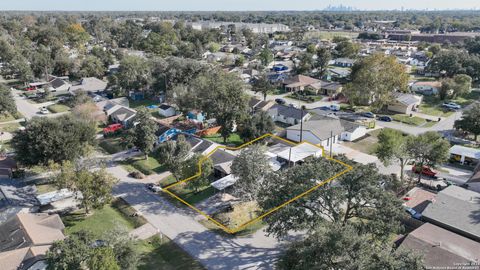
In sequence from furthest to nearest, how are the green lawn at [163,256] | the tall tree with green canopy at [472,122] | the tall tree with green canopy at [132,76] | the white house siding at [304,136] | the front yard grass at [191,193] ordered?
the tall tree with green canopy at [132,76]
the tall tree with green canopy at [472,122]
the white house siding at [304,136]
the front yard grass at [191,193]
the green lawn at [163,256]

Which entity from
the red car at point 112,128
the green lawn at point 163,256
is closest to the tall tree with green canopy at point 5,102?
the red car at point 112,128

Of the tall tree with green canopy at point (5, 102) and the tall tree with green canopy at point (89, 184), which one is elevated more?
the tall tree with green canopy at point (5, 102)

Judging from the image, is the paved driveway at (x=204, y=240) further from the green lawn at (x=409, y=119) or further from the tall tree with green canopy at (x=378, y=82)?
the tall tree with green canopy at (x=378, y=82)

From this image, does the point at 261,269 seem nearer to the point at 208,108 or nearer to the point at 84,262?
the point at 84,262

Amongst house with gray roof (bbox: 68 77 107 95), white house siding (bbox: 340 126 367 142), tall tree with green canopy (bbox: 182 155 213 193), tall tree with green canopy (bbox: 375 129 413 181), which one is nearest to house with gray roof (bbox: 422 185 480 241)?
tall tree with green canopy (bbox: 375 129 413 181)

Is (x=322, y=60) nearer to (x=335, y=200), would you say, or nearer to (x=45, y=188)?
→ (x=335, y=200)

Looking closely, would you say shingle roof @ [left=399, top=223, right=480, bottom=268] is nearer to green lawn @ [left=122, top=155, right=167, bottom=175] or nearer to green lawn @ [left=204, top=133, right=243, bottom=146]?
green lawn @ [left=204, top=133, right=243, bottom=146]
